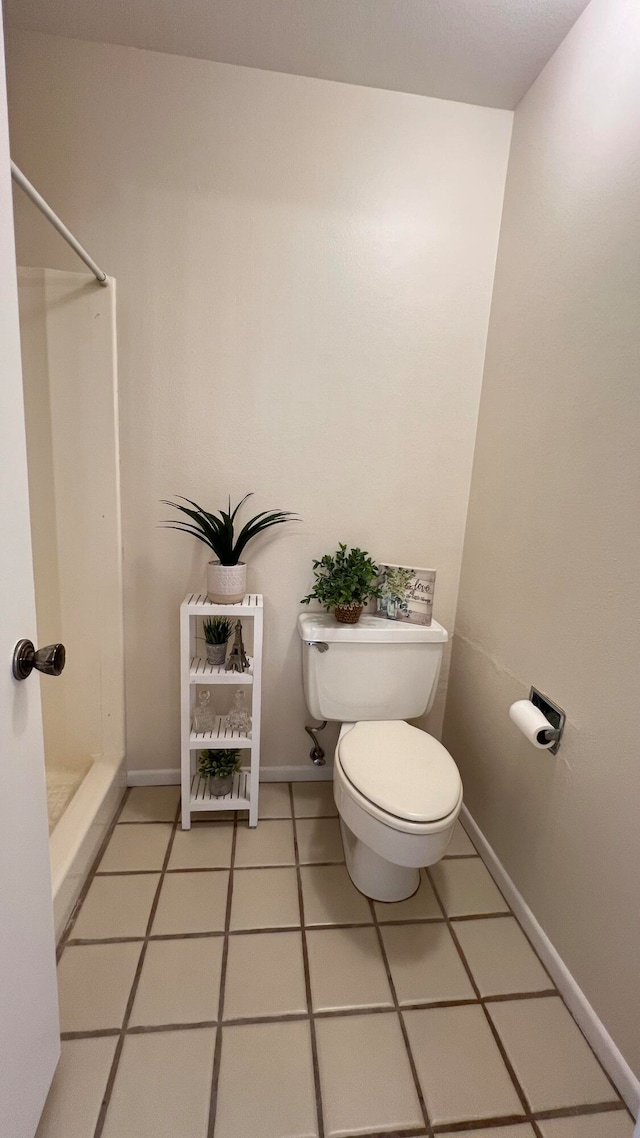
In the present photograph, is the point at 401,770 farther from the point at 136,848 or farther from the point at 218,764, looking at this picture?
the point at 136,848

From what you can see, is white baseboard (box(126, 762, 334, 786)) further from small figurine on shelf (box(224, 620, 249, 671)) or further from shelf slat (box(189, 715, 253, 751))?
small figurine on shelf (box(224, 620, 249, 671))

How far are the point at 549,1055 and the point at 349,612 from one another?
42.0 inches

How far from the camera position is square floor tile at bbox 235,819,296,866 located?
142 cm

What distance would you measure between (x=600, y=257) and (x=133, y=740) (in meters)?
1.91

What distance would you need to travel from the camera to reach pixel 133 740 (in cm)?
169

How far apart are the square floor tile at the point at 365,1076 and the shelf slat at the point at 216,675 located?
809 mm

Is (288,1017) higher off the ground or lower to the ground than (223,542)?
lower

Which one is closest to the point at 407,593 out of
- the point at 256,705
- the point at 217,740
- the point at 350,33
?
the point at 256,705

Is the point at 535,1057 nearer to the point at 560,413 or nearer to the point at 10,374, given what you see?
the point at 560,413

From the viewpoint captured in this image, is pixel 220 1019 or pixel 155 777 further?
pixel 155 777

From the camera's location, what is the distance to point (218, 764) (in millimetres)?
1568

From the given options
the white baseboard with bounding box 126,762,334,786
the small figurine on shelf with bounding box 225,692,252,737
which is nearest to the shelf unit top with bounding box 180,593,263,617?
the small figurine on shelf with bounding box 225,692,252,737

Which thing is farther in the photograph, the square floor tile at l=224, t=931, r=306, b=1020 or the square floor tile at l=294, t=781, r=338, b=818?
the square floor tile at l=294, t=781, r=338, b=818

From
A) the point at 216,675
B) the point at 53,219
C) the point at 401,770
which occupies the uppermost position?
the point at 53,219
